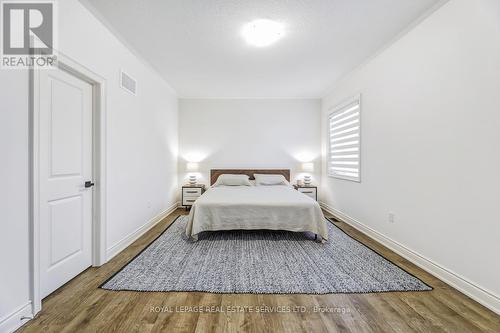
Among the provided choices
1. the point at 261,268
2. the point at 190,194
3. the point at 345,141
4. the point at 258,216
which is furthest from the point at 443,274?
the point at 190,194

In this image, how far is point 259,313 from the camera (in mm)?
1652

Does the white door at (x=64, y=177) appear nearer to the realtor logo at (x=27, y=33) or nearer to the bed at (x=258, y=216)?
the realtor logo at (x=27, y=33)

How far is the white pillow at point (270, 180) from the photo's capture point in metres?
4.79

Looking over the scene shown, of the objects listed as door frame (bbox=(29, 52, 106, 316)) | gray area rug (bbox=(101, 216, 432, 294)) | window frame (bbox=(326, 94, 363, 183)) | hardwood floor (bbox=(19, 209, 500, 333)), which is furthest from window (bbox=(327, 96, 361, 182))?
door frame (bbox=(29, 52, 106, 316))

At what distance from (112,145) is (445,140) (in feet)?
11.2

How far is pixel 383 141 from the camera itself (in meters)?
2.96

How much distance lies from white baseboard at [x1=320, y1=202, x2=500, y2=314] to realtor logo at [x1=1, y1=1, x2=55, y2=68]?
371 cm

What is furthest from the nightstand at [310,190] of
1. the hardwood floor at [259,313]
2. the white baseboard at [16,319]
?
the white baseboard at [16,319]

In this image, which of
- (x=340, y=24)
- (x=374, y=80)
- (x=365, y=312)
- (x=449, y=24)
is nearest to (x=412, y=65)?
(x=449, y=24)

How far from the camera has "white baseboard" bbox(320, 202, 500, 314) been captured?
1694mm

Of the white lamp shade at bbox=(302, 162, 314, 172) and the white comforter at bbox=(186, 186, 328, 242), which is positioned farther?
the white lamp shade at bbox=(302, 162, 314, 172)

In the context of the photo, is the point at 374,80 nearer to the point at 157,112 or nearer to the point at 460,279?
the point at 460,279

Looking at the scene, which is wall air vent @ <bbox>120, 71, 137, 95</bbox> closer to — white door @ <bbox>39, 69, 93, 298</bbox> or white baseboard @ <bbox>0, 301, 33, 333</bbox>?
white door @ <bbox>39, 69, 93, 298</bbox>

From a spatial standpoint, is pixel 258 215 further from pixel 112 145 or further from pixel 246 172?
pixel 246 172
